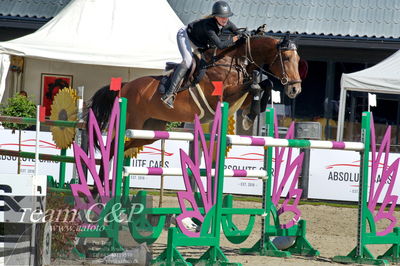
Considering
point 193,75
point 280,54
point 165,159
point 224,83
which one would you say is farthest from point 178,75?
point 165,159

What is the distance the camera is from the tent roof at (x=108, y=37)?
1312cm

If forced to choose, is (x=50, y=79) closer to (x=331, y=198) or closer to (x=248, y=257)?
(x=331, y=198)

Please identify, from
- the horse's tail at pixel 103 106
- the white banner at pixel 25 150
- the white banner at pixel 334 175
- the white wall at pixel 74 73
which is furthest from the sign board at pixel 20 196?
the white wall at pixel 74 73

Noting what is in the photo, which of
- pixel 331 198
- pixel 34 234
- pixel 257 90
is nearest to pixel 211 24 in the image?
pixel 257 90

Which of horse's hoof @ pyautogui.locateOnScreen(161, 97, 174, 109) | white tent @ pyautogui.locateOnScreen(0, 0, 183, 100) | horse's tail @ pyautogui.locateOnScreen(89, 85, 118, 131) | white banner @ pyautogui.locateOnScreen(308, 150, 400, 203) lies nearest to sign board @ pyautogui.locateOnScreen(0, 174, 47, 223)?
horse's hoof @ pyautogui.locateOnScreen(161, 97, 174, 109)

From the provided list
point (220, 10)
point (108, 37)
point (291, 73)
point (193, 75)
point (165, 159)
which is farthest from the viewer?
point (108, 37)

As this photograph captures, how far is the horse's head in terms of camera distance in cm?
788

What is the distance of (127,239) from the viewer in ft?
21.0

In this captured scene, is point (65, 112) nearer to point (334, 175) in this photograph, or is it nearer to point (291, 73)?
point (291, 73)

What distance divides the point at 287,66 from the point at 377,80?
5551mm

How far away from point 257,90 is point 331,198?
4.72m

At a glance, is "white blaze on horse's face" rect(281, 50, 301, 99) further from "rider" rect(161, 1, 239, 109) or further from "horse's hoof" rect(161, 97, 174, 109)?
"horse's hoof" rect(161, 97, 174, 109)

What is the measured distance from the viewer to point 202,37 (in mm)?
8086

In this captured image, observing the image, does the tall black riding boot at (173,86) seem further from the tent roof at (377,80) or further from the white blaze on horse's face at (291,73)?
the tent roof at (377,80)
